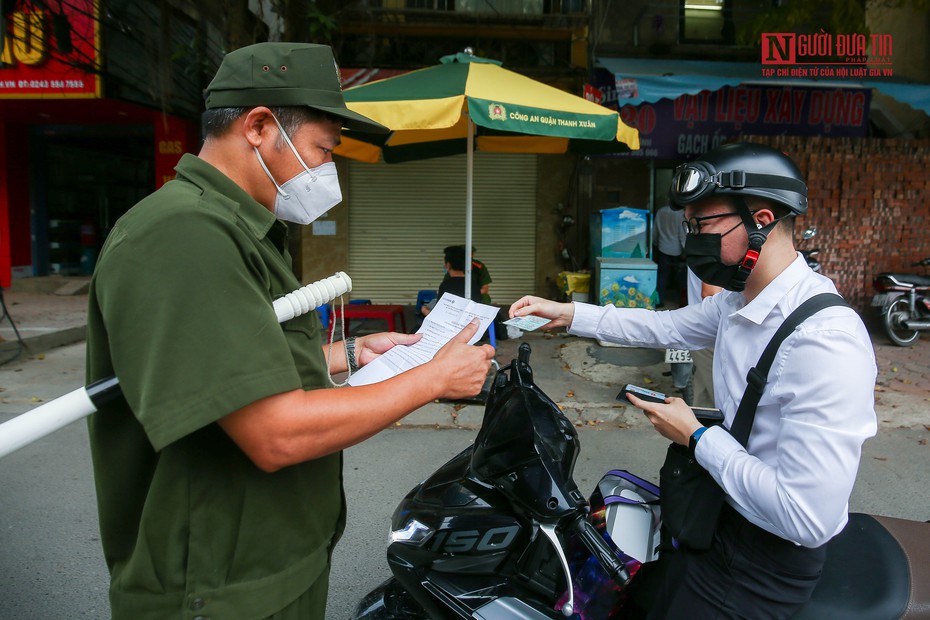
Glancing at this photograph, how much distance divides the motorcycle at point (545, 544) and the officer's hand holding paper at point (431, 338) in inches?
9.8

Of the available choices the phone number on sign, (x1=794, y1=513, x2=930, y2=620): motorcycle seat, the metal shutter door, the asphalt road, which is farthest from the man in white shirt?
the phone number on sign

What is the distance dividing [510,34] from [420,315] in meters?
5.06

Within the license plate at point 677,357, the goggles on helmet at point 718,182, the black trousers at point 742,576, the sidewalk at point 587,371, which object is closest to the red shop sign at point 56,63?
the sidewalk at point 587,371

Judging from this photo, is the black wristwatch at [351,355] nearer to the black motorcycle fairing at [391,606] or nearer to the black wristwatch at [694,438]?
the black motorcycle fairing at [391,606]

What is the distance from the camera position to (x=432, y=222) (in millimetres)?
11164

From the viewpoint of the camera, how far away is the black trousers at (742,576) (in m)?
1.61

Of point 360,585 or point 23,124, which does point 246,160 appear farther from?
point 23,124

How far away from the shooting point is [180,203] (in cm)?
116

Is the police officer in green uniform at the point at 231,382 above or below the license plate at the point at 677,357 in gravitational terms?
above

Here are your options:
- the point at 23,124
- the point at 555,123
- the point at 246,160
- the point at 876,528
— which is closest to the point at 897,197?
the point at 555,123

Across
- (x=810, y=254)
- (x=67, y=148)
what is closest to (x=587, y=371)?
(x=810, y=254)

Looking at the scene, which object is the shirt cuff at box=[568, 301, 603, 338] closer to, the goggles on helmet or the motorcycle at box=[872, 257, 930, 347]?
the goggles on helmet

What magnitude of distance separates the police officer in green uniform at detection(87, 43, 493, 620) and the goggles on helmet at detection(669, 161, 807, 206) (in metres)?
0.68

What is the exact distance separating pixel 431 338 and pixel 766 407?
0.90m
